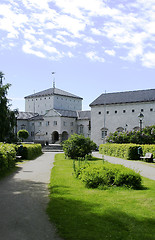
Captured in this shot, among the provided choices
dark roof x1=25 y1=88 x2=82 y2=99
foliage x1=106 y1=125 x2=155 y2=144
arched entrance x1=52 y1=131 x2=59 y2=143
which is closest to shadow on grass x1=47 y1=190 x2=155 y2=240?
foliage x1=106 y1=125 x2=155 y2=144

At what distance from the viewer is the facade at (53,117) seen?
63094mm

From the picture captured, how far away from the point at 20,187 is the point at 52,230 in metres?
4.56

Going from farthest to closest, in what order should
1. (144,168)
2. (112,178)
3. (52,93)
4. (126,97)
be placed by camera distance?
(52,93), (126,97), (144,168), (112,178)

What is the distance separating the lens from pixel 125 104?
50312 millimetres

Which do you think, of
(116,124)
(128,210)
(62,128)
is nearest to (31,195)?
(128,210)

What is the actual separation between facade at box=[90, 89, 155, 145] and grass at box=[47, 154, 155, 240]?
40.2m

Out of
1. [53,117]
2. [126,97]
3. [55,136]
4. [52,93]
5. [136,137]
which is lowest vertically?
[136,137]

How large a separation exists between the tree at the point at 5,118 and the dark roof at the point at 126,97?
22.5 metres

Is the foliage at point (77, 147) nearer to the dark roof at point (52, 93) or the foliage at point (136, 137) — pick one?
the foliage at point (136, 137)

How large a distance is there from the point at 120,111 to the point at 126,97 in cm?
316

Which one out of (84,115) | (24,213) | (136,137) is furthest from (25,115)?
(24,213)

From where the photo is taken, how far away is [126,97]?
169ft

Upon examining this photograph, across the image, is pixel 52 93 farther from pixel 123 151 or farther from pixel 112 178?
pixel 112 178

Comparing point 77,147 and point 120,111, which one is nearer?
point 77,147
